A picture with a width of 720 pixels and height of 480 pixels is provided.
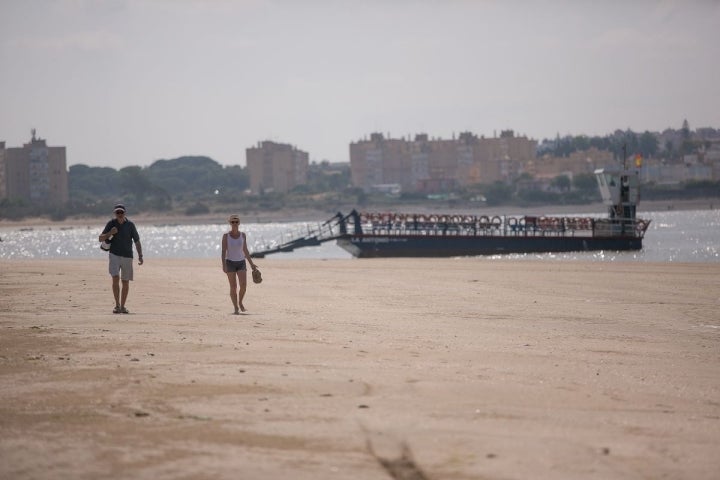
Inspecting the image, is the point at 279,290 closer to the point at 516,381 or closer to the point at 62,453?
the point at 516,381

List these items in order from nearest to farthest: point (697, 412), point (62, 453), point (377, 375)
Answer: point (62, 453) → point (697, 412) → point (377, 375)

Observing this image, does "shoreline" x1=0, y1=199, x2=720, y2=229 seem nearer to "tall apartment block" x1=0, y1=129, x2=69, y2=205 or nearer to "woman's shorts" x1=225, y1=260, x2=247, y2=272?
"tall apartment block" x1=0, y1=129, x2=69, y2=205

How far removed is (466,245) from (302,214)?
11911cm

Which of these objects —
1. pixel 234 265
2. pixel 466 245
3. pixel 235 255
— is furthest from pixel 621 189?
pixel 234 265

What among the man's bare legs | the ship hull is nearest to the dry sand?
the man's bare legs

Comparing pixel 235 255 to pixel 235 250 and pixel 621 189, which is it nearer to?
pixel 235 250

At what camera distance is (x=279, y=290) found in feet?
66.1

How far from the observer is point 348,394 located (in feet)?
24.7

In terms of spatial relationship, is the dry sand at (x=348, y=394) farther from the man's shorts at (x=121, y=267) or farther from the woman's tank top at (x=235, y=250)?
the woman's tank top at (x=235, y=250)

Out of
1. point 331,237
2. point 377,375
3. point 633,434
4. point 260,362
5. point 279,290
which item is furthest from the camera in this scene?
point 331,237

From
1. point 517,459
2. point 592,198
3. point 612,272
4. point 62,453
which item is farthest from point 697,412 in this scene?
point 592,198

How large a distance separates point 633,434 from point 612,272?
24.3 meters

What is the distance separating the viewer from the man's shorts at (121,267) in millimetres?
14141

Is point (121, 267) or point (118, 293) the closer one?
point (118, 293)
